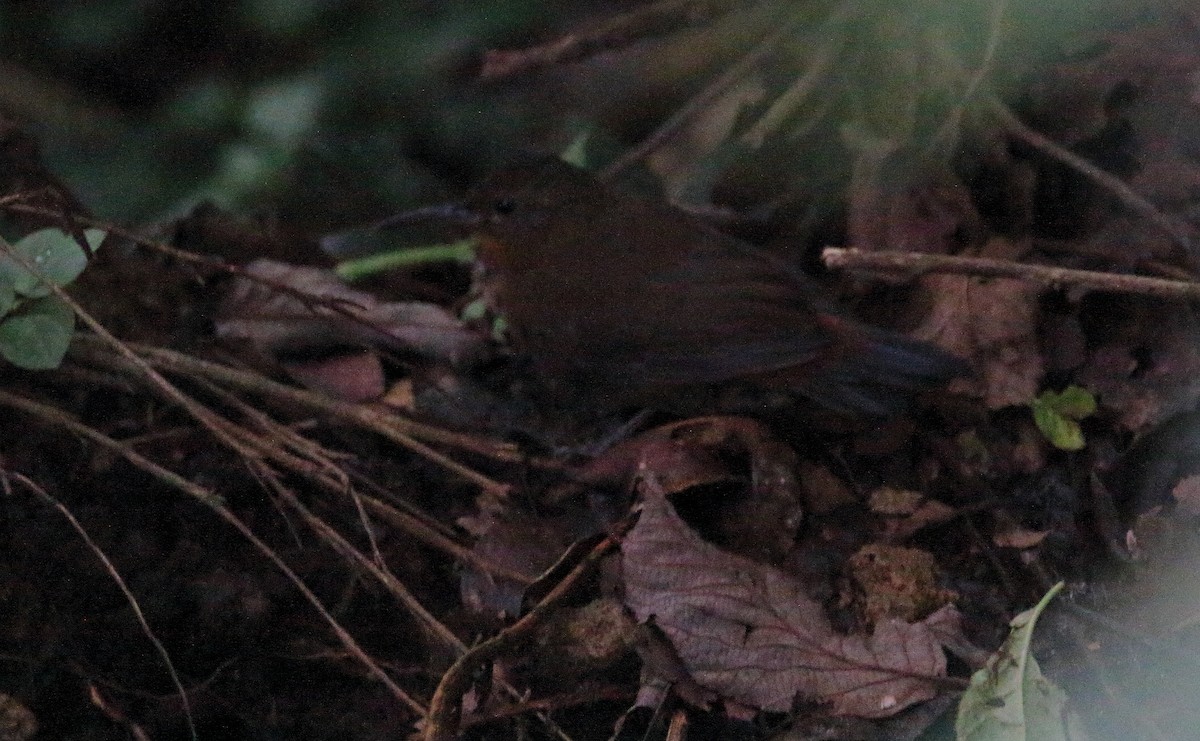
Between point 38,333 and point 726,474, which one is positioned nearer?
point 38,333

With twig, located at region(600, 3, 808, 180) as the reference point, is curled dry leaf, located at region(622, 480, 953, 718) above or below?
below

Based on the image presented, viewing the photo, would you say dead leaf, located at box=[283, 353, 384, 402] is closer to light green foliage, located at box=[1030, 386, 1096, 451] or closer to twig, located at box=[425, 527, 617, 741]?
twig, located at box=[425, 527, 617, 741]

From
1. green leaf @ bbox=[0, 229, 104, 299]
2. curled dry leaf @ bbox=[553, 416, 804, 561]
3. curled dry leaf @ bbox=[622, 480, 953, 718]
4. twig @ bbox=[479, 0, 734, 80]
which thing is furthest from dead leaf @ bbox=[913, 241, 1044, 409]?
green leaf @ bbox=[0, 229, 104, 299]

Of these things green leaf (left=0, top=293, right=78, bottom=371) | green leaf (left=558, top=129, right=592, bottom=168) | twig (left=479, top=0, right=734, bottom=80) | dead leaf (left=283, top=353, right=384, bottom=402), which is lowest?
dead leaf (left=283, top=353, right=384, bottom=402)

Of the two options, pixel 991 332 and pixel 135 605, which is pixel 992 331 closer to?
pixel 991 332

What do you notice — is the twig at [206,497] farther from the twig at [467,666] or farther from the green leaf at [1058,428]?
the green leaf at [1058,428]

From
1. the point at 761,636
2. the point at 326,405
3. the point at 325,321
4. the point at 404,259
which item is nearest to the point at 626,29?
the point at 404,259

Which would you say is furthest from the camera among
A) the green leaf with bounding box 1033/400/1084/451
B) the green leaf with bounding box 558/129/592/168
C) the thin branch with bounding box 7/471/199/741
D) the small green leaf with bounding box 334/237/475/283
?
the green leaf with bounding box 558/129/592/168
